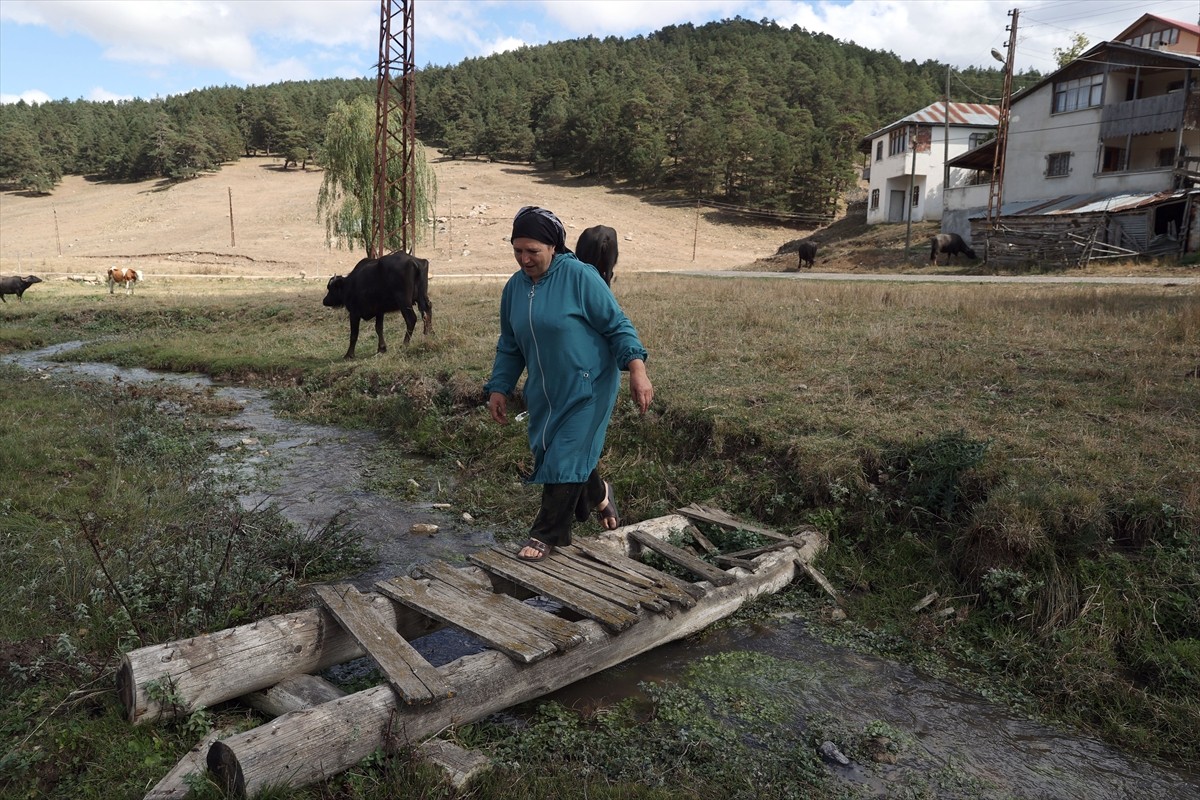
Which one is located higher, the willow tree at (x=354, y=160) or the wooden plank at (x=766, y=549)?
the willow tree at (x=354, y=160)

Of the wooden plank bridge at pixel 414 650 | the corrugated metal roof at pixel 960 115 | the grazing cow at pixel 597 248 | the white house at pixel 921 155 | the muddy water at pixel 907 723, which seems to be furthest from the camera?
the corrugated metal roof at pixel 960 115

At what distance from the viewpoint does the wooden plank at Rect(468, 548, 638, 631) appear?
397cm

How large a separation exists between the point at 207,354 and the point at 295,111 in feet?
278

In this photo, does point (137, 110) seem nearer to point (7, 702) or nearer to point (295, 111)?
point (295, 111)

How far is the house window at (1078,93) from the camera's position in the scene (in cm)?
3134

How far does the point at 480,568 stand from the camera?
455 centimetres

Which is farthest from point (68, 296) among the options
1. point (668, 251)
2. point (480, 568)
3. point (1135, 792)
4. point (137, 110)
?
point (137, 110)

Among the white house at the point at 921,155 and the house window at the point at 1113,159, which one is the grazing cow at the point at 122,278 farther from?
the white house at the point at 921,155

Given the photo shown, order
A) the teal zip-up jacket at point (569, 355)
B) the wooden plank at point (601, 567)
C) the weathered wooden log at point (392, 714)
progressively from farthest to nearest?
the wooden plank at point (601, 567)
the teal zip-up jacket at point (569, 355)
the weathered wooden log at point (392, 714)

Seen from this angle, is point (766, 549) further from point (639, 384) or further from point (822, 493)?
point (639, 384)

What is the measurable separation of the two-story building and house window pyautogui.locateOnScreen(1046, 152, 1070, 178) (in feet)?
0.13

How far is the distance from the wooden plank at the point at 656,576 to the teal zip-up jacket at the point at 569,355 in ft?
1.98

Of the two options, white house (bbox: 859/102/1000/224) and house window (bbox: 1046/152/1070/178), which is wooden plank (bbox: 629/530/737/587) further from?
white house (bbox: 859/102/1000/224)

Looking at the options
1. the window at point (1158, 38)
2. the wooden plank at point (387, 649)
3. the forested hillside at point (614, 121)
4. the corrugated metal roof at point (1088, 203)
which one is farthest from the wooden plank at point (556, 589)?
the forested hillside at point (614, 121)
